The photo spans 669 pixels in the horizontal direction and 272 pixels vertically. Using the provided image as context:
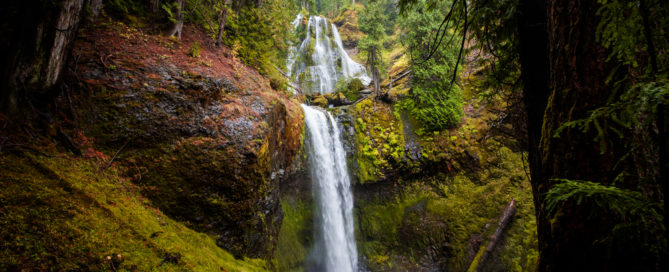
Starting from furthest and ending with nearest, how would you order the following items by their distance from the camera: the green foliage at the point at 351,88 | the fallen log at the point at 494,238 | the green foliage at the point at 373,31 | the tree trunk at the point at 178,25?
1. the green foliage at the point at 351,88
2. the green foliage at the point at 373,31
3. the fallen log at the point at 494,238
4. the tree trunk at the point at 178,25

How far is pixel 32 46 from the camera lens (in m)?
2.94

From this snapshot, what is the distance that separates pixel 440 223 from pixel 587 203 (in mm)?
8044

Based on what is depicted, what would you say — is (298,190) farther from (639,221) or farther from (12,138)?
(639,221)

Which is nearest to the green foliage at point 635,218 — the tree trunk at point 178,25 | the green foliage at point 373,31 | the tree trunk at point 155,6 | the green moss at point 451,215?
the green moss at point 451,215

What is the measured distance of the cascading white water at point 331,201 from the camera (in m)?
8.52

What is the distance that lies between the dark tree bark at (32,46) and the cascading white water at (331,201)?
21.6ft

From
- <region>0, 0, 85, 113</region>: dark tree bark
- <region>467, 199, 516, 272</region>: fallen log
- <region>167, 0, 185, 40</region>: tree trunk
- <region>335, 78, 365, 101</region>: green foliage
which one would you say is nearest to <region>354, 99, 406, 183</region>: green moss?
<region>467, 199, 516, 272</region>: fallen log

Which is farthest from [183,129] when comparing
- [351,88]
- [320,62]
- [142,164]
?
[320,62]

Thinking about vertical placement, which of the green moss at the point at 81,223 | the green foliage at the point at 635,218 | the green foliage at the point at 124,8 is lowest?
the green moss at the point at 81,223

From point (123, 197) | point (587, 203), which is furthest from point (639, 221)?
point (123, 197)

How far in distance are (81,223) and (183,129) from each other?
2.63 m

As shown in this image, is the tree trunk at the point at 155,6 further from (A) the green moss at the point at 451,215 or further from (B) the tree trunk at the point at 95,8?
(A) the green moss at the point at 451,215

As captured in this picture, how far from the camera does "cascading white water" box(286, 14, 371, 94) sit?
63.6ft

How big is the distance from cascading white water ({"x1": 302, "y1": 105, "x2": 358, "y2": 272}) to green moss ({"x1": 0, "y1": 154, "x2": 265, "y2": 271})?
209 inches
